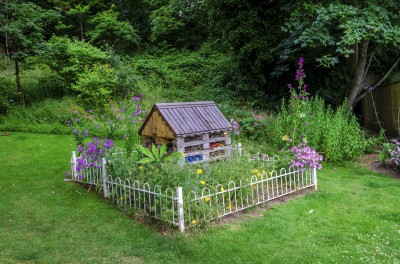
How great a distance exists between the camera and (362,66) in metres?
10.9

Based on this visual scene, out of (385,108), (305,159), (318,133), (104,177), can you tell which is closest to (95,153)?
(104,177)

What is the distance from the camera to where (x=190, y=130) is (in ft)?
19.4

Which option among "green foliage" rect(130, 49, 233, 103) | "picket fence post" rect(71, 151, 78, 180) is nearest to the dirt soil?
"green foliage" rect(130, 49, 233, 103)

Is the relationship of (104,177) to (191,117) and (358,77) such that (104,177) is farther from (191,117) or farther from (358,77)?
(358,77)

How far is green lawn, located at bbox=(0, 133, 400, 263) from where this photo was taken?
387 cm

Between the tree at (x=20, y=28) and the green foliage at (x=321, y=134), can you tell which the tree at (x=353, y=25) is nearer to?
the green foliage at (x=321, y=134)

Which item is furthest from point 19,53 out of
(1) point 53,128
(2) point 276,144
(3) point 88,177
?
(2) point 276,144

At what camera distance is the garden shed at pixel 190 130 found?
588cm

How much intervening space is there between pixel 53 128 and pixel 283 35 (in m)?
8.67

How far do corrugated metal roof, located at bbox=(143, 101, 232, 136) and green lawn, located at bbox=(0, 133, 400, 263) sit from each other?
5.67 ft

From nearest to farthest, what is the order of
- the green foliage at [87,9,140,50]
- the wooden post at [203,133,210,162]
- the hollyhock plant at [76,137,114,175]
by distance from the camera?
the hollyhock plant at [76,137,114,175]
the wooden post at [203,133,210,162]
the green foliage at [87,9,140,50]

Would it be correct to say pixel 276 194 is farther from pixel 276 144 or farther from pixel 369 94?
pixel 369 94

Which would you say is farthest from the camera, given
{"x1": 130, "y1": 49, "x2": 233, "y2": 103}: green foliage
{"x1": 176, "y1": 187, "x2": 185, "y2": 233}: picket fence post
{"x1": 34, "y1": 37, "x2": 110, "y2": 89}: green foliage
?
{"x1": 130, "y1": 49, "x2": 233, "y2": 103}: green foliage

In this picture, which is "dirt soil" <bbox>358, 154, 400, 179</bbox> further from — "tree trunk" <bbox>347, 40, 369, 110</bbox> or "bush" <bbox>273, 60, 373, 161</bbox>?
"tree trunk" <bbox>347, 40, 369, 110</bbox>
